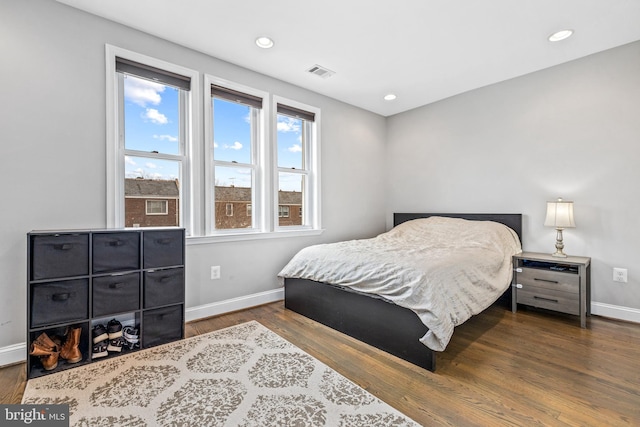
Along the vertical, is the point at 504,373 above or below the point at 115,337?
below

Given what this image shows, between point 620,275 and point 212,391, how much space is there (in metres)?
3.61

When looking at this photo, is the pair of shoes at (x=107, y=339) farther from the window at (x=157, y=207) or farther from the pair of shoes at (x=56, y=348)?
the window at (x=157, y=207)

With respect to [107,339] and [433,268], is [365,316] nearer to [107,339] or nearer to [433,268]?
[433,268]

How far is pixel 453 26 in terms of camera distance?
8.04 ft

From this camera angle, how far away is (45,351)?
187cm

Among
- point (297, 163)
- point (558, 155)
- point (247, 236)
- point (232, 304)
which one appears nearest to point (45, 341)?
point (232, 304)

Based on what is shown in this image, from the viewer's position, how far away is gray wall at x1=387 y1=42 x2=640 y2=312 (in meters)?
2.75

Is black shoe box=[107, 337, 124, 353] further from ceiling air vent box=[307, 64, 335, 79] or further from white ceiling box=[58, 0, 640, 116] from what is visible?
ceiling air vent box=[307, 64, 335, 79]

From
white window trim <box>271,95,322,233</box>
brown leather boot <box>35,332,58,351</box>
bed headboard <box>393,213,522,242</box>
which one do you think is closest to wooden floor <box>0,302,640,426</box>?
brown leather boot <box>35,332,58,351</box>

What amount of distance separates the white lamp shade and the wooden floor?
902 mm

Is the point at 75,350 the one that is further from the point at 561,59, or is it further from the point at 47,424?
the point at 561,59

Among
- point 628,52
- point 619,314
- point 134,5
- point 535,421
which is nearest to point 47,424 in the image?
point 535,421

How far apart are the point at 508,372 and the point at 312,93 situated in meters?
3.38

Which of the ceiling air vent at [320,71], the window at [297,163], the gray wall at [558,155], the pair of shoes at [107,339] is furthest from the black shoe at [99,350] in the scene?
the gray wall at [558,155]
